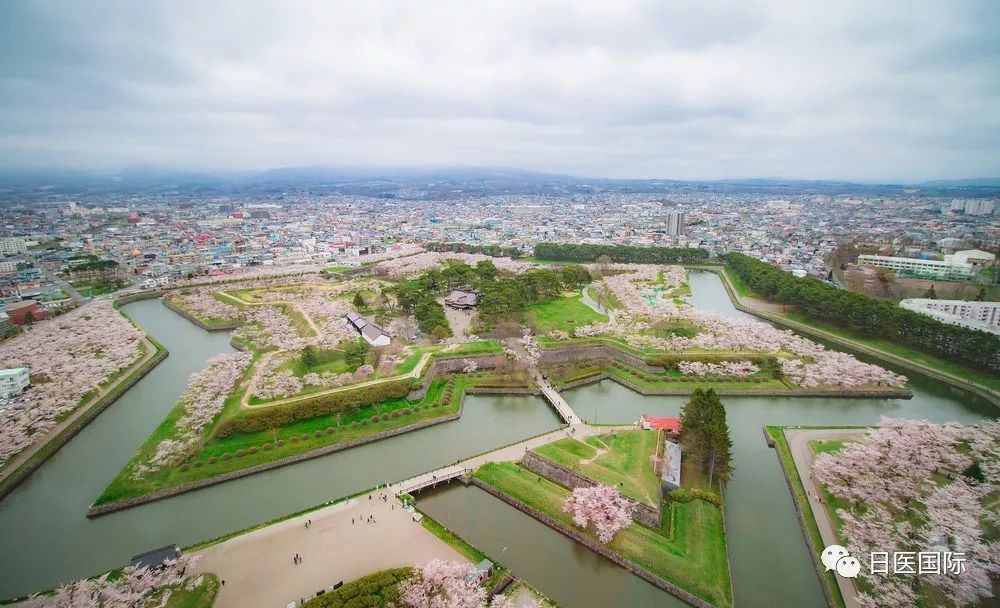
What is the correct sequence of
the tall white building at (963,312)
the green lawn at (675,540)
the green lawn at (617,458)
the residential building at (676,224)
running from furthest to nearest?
the residential building at (676,224) → the tall white building at (963,312) → the green lawn at (617,458) → the green lawn at (675,540)

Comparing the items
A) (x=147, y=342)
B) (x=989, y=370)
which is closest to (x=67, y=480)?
(x=147, y=342)

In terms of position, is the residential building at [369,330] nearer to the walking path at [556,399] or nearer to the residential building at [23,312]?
the walking path at [556,399]

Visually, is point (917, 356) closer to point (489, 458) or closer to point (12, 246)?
point (489, 458)

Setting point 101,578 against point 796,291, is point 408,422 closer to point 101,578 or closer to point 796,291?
point 101,578

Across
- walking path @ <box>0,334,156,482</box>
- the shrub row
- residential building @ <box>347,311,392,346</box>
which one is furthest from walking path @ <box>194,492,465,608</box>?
residential building @ <box>347,311,392,346</box>

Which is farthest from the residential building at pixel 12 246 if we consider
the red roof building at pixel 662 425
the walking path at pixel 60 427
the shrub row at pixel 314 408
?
the red roof building at pixel 662 425

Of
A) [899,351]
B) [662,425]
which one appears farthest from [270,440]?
[899,351]
